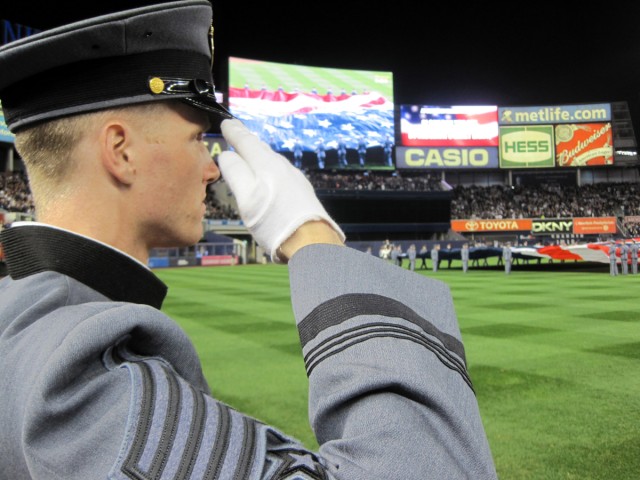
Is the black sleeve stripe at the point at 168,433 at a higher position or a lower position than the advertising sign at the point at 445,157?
lower

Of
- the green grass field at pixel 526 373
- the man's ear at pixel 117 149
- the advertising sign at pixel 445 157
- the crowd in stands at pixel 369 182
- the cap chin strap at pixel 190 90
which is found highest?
the advertising sign at pixel 445 157

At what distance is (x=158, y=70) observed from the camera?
125 cm

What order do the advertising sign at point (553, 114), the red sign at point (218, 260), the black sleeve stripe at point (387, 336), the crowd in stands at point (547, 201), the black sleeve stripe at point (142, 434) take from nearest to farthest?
the black sleeve stripe at point (142, 434) → the black sleeve stripe at point (387, 336) → the red sign at point (218, 260) → the crowd in stands at point (547, 201) → the advertising sign at point (553, 114)

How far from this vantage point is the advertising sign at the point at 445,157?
5684 centimetres

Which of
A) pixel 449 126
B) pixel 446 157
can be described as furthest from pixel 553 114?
pixel 446 157

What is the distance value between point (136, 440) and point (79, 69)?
2.65ft

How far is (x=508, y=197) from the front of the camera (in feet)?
195

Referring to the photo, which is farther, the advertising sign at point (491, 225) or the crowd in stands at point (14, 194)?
the advertising sign at point (491, 225)

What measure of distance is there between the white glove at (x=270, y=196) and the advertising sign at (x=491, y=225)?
54.6 metres

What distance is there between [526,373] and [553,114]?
59.2 metres

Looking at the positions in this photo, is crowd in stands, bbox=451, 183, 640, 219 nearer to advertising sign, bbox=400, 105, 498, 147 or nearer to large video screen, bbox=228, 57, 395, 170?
advertising sign, bbox=400, 105, 498, 147

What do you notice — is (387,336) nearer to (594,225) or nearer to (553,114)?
(594,225)

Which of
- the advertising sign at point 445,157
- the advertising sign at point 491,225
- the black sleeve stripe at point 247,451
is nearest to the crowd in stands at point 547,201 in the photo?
the advertising sign at point 491,225

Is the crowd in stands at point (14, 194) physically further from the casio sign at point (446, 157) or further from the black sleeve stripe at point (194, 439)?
the black sleeve stripe at point (194, 439)
